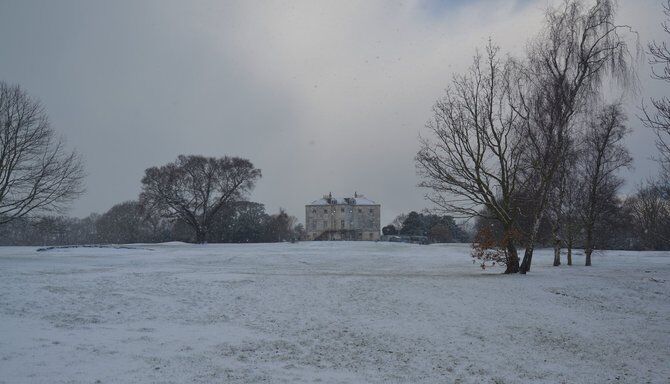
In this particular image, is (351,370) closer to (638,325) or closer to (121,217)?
(638,325)

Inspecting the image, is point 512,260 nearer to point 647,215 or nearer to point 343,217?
point 647,215

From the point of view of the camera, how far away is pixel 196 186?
213ft

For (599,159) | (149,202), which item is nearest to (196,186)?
(149,202)

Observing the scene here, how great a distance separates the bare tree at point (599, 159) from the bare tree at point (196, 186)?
150 ft

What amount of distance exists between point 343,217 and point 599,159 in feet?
286

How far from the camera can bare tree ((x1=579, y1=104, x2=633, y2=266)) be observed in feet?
92.3

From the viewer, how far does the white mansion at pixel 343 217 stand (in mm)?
114250

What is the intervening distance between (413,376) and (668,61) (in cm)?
1251

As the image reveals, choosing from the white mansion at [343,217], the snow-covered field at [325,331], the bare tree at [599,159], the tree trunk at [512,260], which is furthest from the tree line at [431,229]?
the snow-covered field at [325,331]

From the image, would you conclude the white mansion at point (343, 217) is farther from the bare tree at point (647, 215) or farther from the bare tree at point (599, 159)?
the bare tree at point (599, 159)

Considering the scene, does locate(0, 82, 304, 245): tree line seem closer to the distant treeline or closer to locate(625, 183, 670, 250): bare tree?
the distant treeline

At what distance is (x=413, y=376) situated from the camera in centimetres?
801

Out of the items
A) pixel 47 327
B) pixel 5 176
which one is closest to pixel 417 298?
pixel 47 327

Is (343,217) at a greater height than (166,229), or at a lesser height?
greater
